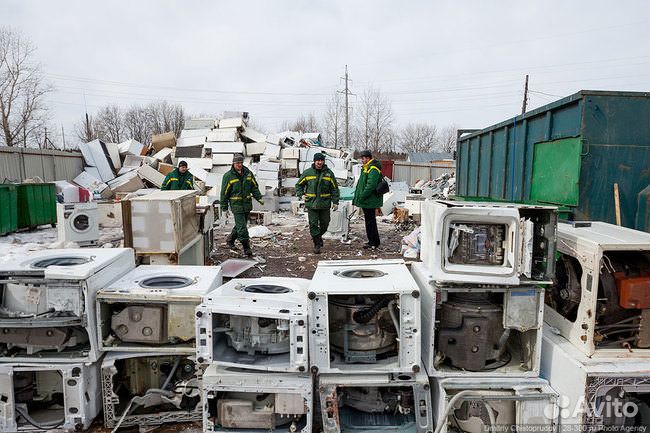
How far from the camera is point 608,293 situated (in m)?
2.26

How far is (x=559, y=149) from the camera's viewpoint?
3.89 m

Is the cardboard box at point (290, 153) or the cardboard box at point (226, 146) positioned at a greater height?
the cardboard box at point (226, 146)

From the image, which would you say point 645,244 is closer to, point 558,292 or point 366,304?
point 558,292

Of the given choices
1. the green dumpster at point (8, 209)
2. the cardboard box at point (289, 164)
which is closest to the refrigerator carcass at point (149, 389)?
the green dumpster at point (8, 209)

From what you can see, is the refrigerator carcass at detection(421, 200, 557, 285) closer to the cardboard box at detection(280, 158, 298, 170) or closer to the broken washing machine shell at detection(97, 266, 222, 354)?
the broken washing machine shell at detection(97, 266, 222, 354)

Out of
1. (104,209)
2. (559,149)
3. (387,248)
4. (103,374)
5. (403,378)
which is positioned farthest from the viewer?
(104,209)

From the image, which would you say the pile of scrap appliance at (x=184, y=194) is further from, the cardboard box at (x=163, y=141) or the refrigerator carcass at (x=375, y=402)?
the refrigerator carcass at (x=375, y=402)

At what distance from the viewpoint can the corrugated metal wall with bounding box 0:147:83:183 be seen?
432 inches

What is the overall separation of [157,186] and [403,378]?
11.9m

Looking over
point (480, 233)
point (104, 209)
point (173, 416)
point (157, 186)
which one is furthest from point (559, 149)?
point (157, 186)

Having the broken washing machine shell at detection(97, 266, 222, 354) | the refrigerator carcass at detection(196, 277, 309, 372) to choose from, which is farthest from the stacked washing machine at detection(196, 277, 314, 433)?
the broken washing machine shell at detection(97, 266, 222, 354)

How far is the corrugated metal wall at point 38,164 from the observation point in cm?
1097

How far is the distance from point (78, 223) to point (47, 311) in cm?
459

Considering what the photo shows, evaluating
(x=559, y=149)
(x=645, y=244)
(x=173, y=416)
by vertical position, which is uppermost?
(x=559, y=149)
